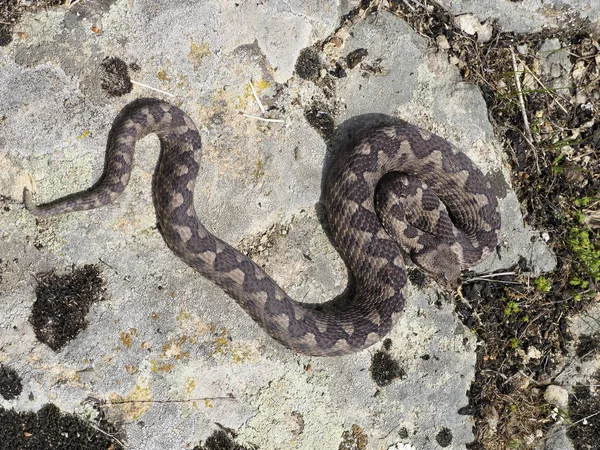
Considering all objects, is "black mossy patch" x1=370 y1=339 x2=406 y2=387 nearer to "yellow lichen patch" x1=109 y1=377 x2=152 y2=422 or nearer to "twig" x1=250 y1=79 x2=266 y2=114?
"yellow lichen patch" x1=109 y1=377 x2=152 y2=422

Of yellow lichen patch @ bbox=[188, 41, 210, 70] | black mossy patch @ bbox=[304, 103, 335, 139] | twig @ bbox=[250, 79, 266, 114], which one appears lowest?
black mossy patch @ bbox=[304, 103, 335, 139]

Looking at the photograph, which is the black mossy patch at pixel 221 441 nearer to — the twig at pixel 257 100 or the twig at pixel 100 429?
the twig at pixel 100 429

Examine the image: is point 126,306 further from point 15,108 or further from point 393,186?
point 393,186

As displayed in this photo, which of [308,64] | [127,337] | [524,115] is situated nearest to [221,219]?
[127,337]

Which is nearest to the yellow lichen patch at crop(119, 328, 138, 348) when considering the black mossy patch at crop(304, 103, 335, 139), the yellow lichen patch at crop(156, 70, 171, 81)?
the yellow lichen patch at crop(156, 70, 171, 81)

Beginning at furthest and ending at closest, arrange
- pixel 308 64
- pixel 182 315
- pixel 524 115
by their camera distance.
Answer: pixel 524 115, pixel 308 64, pixel 182 315

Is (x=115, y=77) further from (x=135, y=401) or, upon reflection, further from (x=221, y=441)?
(x=221, y=441)
